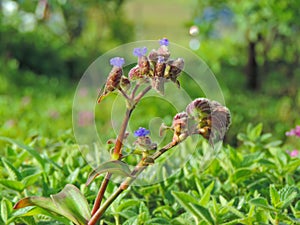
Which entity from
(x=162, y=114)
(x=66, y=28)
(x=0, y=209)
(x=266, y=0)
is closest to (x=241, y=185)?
(x=0, y=209)

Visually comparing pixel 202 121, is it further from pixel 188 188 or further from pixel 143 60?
pixel 188 188

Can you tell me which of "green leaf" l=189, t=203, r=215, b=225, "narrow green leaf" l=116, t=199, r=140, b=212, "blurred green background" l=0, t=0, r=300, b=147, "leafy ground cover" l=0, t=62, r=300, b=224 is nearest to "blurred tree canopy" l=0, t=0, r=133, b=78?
"blurred green background" l=0, t=0, r=300, b=147

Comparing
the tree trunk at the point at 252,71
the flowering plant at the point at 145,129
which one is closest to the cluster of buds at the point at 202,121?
the flowering plant at the point at 145,129

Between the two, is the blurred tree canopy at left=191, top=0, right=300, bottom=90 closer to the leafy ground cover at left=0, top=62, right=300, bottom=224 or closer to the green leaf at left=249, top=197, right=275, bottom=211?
the leafy ground cover at left=0, top=62, right=300, bottom=224

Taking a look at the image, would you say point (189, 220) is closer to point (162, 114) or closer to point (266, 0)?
point (162, 114)

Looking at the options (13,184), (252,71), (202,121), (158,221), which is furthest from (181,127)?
(252,71)

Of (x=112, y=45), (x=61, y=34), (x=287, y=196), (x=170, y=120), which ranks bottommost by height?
(x=287, y=196)

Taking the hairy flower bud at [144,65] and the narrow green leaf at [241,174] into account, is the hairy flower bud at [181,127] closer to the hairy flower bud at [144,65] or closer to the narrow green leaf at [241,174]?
the hairy flower bud at [144,65]
